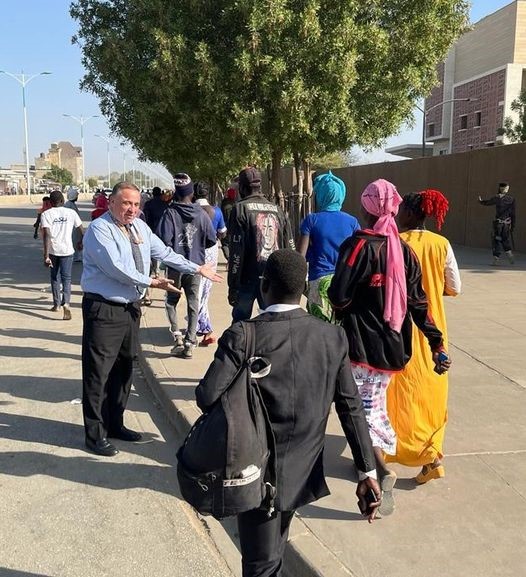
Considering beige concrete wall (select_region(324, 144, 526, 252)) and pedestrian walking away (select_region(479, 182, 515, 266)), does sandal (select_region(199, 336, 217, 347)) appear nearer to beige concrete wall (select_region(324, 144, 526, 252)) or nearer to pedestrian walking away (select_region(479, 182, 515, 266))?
pedestrian walking away (select_region(479, 182, 515, 266))

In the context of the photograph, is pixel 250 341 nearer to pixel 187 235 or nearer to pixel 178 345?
pixel 187 235

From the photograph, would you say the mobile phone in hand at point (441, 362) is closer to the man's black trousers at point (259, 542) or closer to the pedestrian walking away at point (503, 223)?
the man's black trousers at point (259, 542)

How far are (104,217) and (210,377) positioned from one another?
8.16 feet

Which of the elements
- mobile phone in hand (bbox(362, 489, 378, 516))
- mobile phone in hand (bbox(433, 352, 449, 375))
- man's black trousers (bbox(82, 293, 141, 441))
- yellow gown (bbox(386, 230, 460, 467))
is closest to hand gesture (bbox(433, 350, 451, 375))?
mobile phone in hand (bbox(433, 352, 449, 375))

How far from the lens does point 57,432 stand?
4.89 m

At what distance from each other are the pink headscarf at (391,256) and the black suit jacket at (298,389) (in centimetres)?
97

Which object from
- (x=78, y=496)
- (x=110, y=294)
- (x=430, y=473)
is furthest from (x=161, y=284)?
(x=430, y=473)

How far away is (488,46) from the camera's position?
53906 mm

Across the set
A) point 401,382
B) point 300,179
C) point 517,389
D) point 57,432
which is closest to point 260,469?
point 401,382

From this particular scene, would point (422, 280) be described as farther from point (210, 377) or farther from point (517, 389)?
point (517, 389)

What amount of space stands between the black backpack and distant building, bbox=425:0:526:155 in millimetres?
45754

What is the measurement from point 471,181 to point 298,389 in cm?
1762

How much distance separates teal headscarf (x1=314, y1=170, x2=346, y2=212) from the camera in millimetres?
4609

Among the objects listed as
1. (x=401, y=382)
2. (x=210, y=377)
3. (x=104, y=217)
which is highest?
(x=104, y=217)
